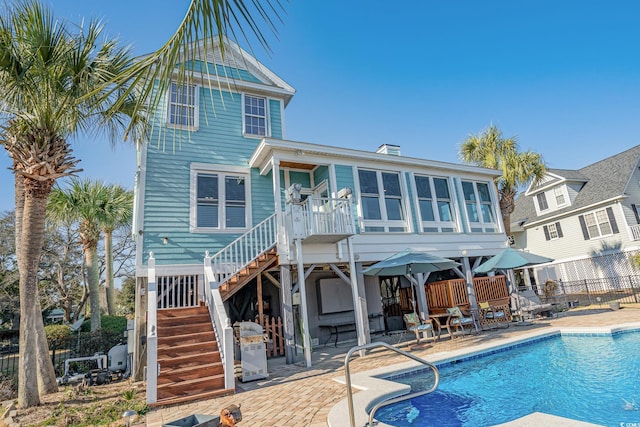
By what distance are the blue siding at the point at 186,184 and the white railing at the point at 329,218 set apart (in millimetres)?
2157

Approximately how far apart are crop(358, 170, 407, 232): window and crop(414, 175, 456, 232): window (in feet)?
3.29

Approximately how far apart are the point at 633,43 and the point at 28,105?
2070cm

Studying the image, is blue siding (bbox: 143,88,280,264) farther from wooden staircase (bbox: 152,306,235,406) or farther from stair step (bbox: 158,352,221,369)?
stair step (bbox: 158,352,221,369)

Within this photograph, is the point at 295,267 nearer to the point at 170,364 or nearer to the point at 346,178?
the point at 346,178

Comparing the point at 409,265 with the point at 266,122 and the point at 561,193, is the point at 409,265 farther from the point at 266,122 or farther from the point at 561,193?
the point at 561,193

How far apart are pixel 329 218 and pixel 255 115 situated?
5.11 m

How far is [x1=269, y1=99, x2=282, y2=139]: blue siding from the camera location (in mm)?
12305

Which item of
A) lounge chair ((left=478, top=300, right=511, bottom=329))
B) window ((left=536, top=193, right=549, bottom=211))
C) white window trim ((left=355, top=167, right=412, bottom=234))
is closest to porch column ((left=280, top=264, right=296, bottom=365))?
white window trim ((left=355, top=167, right=412, bottom=234))

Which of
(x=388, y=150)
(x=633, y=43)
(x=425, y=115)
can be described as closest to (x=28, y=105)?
(x=388, y=150)

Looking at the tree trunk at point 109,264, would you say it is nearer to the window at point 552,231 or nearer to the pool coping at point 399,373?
the pool coping at point 399,373

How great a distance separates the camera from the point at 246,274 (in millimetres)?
8922

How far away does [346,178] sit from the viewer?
11312mm

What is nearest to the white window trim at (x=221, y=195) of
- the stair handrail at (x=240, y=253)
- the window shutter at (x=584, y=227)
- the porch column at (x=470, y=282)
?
the stair handrail at (x=240, y=253)

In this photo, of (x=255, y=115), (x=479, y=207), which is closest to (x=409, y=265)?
(x=479, y=207)
